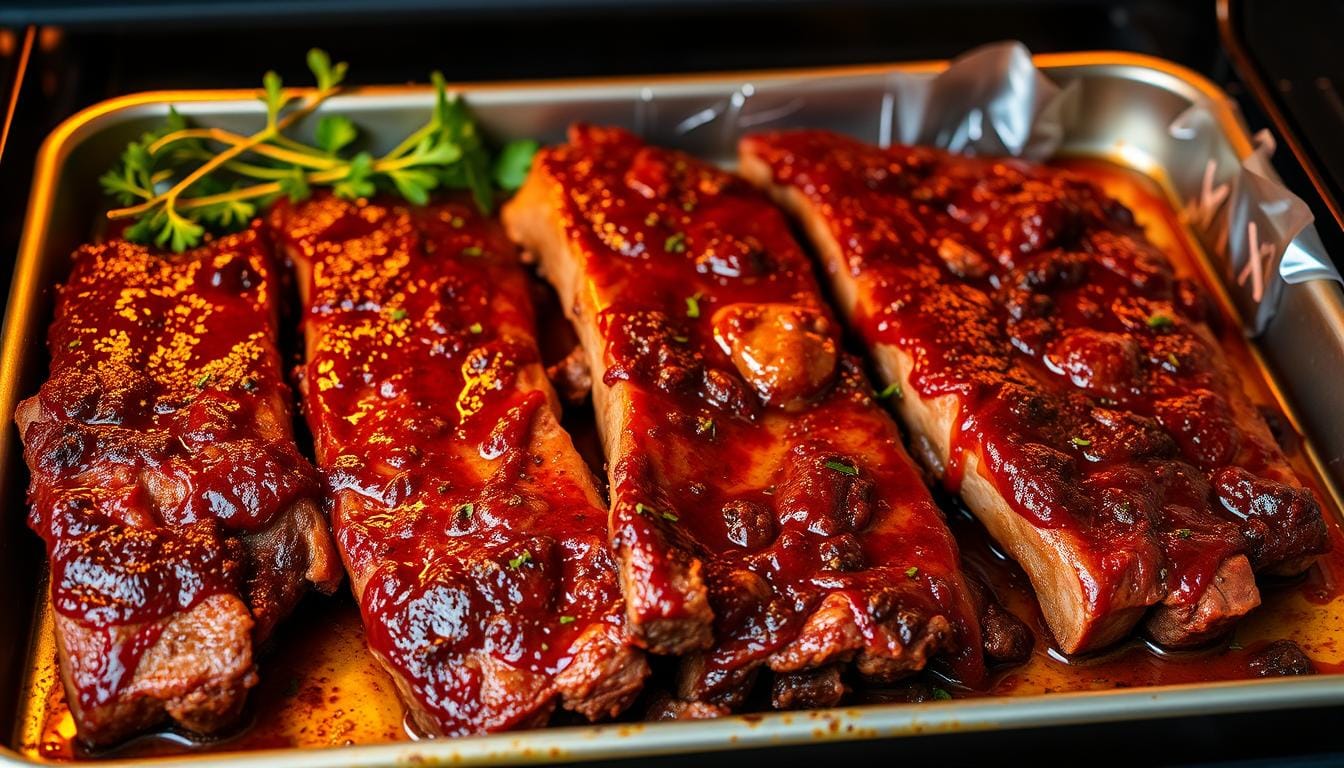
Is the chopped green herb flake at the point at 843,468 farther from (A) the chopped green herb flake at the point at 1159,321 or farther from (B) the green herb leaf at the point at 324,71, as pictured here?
(B) the green herb leaf at the point at 324,71

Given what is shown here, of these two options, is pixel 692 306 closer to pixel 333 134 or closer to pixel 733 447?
pixel 733 447

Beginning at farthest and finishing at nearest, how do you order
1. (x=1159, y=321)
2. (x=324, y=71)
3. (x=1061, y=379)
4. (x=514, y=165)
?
1. (x=514, y=165)
2. (x=324, y=71)
3. (x=1159, y=321)
4. (x=1061, y=379)

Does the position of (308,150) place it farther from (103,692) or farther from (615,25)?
(103,692)

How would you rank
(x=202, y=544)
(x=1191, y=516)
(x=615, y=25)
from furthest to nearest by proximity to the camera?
(x=615, y=25) < (x=1191, y=516) < (x=202, y=544)

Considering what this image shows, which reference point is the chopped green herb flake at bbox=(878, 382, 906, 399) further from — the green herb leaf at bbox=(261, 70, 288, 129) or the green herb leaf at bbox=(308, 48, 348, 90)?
the green herb leaf at bbox=(261, 70, 288, 129)

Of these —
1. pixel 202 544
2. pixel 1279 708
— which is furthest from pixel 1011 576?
pixel 202 544

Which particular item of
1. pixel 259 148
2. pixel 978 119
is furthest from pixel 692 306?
pixel 978 119

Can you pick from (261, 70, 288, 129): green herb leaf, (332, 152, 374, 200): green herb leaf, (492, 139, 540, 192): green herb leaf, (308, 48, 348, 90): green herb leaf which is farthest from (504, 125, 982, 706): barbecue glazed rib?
(261, 70, 288, 129): green herb leaf
